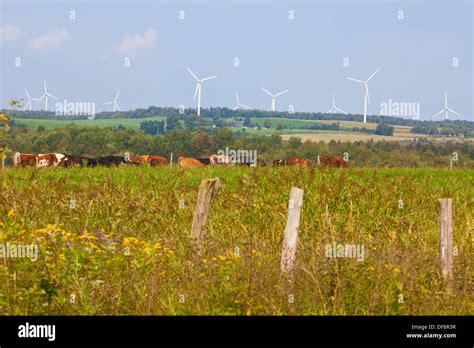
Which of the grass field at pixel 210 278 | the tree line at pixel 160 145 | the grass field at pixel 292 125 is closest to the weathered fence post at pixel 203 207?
the grass field at pixel 210 278

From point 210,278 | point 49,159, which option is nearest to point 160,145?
point 49,159

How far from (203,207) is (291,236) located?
1691mm

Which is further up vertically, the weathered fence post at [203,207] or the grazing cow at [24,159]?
the weathered fence post at [203,207]

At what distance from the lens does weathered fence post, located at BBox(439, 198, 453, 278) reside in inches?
333

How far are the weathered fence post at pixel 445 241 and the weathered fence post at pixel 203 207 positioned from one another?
118 inches

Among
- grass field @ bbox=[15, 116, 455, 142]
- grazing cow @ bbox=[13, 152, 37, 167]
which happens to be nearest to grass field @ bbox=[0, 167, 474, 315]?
grazing cow @ bbox=[13, 152, 37, 167]

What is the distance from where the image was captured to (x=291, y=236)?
8664 millimetres

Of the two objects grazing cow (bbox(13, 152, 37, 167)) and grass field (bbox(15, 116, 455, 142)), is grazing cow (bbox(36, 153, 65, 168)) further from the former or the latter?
grass field (bbox(15, 116, 455, 142))

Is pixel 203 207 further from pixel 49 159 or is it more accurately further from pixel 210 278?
pixel 49 159

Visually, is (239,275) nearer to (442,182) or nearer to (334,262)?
(334,262)

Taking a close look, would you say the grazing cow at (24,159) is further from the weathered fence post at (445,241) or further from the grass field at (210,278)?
the weathered fence post at (445,241)

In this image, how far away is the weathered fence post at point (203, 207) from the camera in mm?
9781

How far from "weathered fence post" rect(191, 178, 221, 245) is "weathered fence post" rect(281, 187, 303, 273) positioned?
140cm

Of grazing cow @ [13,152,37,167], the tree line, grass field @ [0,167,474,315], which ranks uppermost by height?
grass field @ [0,167,474,315]
